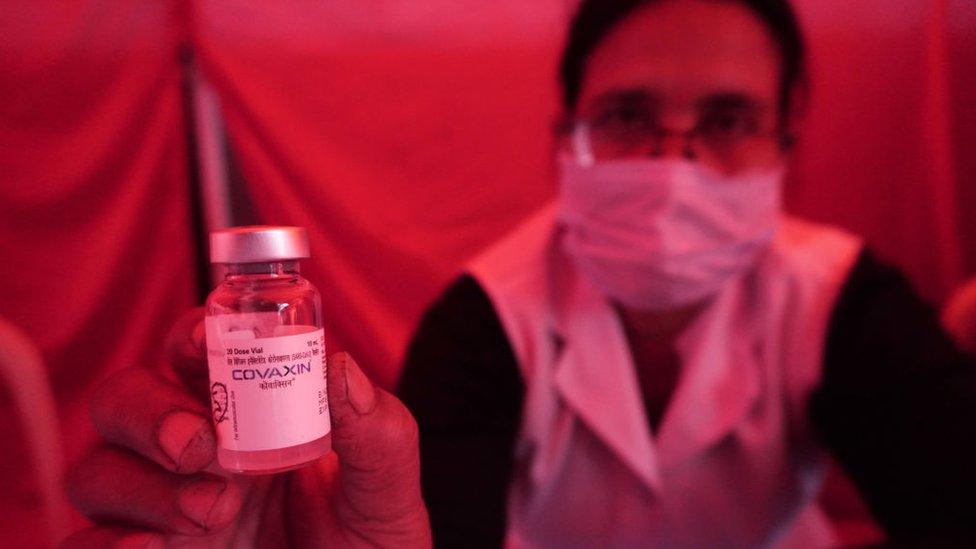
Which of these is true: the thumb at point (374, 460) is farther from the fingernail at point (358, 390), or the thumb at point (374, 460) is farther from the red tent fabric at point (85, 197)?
the red tent fabric at point (85, 197)

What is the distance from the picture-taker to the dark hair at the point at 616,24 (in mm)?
839

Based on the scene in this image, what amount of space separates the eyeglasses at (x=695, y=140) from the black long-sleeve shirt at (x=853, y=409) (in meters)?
0.24

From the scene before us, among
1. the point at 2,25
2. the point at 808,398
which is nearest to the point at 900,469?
the point at 808,398

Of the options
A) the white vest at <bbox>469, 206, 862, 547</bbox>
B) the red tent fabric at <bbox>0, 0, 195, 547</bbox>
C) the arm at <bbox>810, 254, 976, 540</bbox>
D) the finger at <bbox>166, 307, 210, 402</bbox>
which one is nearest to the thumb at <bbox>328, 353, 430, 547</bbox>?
the finger at <bbox>166, 307, 210, 402</bbox>

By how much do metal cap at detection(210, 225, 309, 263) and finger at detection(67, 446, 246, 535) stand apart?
0.54 feet

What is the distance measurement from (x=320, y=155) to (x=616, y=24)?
68 cm

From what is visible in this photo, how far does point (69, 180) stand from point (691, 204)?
3.41ft

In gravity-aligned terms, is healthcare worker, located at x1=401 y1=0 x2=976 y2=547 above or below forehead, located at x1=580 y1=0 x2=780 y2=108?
below

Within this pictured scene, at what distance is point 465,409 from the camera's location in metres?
0.77

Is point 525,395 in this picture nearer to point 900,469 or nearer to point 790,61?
point 900,469

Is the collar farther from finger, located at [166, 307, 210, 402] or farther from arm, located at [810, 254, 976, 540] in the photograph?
finger, located at [166, 307, 210, 402]

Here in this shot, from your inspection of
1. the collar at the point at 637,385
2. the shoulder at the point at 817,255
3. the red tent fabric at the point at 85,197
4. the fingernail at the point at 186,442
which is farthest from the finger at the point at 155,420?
the shoulder at the point at 817,255

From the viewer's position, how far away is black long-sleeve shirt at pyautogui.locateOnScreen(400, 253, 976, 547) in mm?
721

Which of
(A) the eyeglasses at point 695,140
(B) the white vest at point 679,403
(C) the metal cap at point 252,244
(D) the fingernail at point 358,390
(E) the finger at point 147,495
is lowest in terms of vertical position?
(B) the white vest at point 679,403
